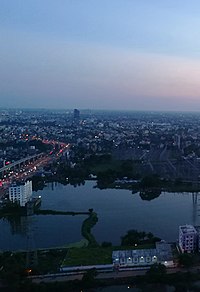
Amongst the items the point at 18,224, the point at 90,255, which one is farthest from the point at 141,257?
the point at 18,224

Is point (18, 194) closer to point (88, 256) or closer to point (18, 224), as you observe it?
point (18, 224)

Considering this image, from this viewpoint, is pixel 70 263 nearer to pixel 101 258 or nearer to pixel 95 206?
pixel 101 258

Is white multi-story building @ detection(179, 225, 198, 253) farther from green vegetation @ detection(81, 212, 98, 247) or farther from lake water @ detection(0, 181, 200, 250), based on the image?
green vegetation @ detection(81, 212, 98, 247)

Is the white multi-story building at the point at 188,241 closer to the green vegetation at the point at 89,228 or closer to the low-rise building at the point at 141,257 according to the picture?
the low-rise building at the point at 141,257

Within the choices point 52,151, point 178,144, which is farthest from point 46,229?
point 178,144

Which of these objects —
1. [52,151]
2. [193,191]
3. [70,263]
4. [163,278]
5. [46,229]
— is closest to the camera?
[163,278]
